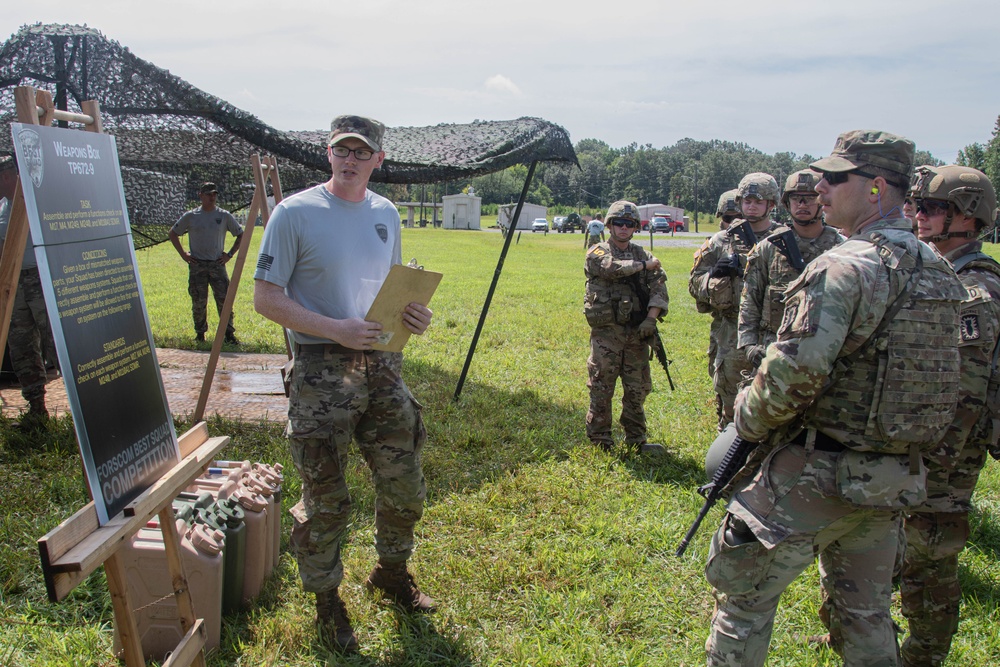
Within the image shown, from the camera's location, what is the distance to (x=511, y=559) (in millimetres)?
3820

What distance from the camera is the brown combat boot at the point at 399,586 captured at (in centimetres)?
327

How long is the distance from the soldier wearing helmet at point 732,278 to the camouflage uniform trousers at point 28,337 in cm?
518

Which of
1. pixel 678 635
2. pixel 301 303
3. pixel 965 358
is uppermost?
pixel 301 303

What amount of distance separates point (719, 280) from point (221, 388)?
15.9 ft

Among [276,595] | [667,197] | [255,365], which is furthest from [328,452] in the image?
[667,197]

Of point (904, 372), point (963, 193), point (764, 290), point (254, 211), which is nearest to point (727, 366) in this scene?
point (764, 290)

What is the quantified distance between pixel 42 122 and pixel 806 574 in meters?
4.09

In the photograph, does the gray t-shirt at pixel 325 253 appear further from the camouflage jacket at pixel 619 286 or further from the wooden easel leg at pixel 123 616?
the camouflage jacket at pixel 619 286

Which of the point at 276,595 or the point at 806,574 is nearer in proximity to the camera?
the point at 276,595

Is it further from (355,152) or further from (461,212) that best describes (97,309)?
(461,212)

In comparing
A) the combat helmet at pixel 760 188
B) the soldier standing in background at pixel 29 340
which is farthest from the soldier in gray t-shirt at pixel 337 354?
the soldier standing in background at pixel 29 340

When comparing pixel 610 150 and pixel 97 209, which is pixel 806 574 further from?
pixel 610 150

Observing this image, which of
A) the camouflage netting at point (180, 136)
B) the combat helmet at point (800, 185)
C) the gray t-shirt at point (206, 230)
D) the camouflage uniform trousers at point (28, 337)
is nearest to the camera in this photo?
the combat helmet at point (800, 185)

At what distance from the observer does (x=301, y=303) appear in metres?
2.91
